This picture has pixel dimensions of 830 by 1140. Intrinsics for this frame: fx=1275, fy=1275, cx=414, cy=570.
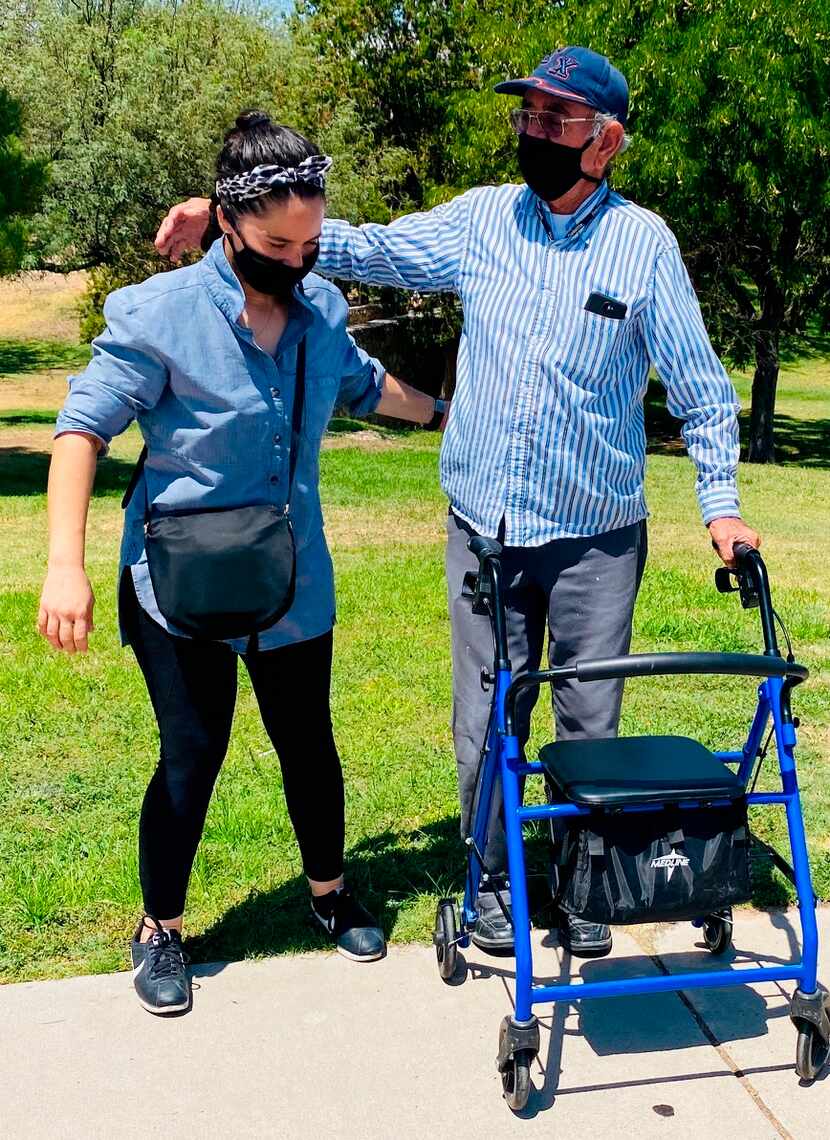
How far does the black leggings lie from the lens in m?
3.01

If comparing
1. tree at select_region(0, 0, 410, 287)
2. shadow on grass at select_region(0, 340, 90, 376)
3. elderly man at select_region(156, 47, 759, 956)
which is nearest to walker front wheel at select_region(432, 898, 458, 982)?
elderly man at select_region(156, 47, 759, 956)

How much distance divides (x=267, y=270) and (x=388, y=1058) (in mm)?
1769

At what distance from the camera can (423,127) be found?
22.1 m

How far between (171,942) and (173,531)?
107 centimetres

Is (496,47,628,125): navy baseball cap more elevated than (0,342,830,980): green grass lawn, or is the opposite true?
(496,47,628,125): navy baseball cap

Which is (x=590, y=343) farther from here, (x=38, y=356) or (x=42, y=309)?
(x=42, y=309)

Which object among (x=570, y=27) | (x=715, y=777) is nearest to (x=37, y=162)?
(x=570, y=27)

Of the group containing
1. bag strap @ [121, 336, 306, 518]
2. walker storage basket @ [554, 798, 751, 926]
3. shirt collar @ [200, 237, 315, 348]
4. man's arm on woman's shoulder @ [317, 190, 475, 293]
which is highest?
man's arm on woman's shoulder @ [317, 190, 475, 293]

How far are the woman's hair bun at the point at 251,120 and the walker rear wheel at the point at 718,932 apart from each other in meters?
2.22

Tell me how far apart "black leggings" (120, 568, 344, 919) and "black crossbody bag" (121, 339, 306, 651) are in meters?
0.13

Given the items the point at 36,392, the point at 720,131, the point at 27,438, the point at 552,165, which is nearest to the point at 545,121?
the point at 552,165

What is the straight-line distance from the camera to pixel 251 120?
2809 millimetres

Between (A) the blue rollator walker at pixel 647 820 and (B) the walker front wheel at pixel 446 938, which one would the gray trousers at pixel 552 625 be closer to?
(B) the walker front wheel at pixel 446 938

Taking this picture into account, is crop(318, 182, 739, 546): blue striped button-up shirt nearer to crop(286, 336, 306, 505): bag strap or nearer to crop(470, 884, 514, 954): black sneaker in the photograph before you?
crop(286, 336, 306, 505): bag strap
